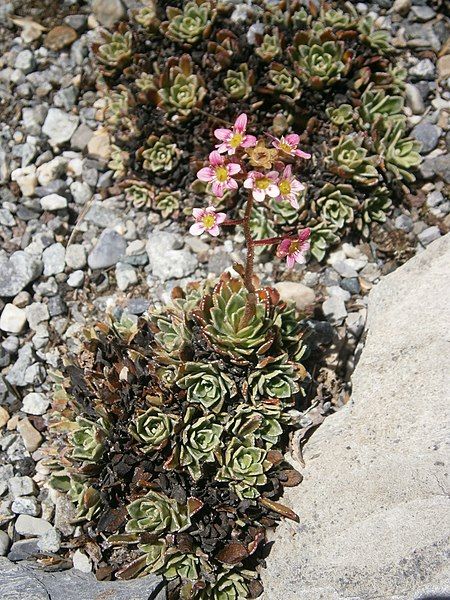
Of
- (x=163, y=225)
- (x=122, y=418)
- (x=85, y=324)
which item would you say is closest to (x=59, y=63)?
(x=163, y=225)

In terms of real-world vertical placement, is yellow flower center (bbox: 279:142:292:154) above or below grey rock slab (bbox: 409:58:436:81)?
below

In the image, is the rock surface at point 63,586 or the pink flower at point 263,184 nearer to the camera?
the pink flower at point 263,184

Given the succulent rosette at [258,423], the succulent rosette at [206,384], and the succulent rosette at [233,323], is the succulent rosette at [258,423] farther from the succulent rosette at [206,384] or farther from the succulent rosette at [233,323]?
the succulent rosette at [233,323]

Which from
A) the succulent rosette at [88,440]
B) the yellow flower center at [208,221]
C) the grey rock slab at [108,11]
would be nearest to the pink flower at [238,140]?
the yellow flower center at [208,221]

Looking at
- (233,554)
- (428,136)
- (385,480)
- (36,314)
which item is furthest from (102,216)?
(385,480)

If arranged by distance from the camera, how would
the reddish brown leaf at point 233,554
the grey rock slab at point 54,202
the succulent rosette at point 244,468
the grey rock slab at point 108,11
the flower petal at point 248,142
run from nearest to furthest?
the flower petal at point 248,142 → the reddish brown leaf at point 233,554 → the succulent rosette at point 244,468 → the grey rock slab at point 54,202 → the grey rock slab at point 108,11

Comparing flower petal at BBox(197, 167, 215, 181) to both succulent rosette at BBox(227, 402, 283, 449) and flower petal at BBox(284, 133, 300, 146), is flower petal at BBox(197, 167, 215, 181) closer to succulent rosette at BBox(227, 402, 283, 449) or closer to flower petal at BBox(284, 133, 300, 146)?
flower petal at BBox(284, 133, 300, 146)

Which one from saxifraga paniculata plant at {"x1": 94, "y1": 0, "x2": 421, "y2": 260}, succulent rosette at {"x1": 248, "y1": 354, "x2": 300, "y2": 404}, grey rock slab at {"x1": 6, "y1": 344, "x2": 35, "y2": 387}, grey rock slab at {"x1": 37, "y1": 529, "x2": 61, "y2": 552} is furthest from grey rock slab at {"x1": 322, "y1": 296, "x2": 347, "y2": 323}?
grey rock slab at {"x1": 37, "y1": 529, "x2": 61, "y2": 552}
